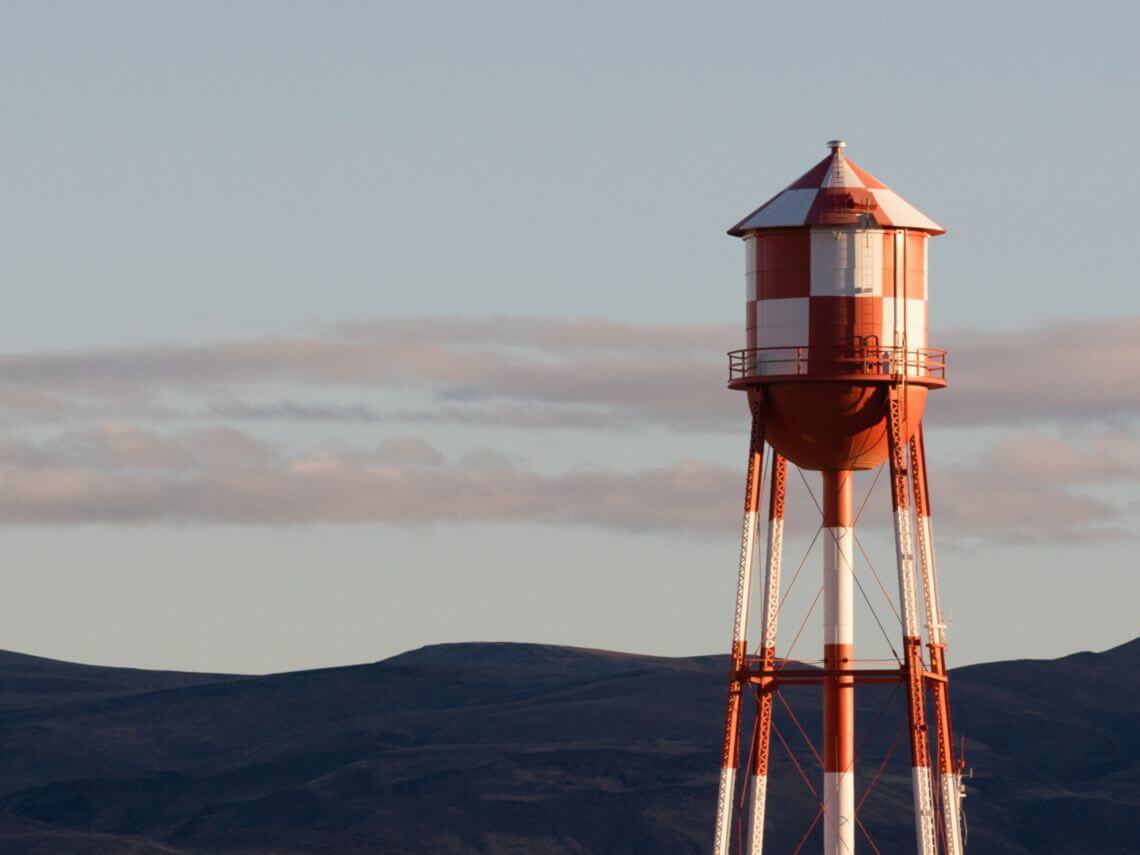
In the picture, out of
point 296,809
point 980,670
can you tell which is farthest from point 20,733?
point 980,670

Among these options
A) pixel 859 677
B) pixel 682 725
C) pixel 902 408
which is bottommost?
pixel 859 677

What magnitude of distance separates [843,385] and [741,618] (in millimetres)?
5475

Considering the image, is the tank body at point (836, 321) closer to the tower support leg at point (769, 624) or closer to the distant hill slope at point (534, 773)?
the tower support leg at point (769, 624)

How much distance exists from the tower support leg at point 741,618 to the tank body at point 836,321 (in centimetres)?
54

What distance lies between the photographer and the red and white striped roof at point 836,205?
2336 inches

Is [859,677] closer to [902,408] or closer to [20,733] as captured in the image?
[902,408]

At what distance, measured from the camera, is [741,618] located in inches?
2336

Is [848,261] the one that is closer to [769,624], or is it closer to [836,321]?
[836,321]

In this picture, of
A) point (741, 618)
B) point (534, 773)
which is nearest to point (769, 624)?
point (741, 618)

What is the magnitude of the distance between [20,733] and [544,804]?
171 feet

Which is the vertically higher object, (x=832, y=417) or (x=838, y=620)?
(x=832, y=417)

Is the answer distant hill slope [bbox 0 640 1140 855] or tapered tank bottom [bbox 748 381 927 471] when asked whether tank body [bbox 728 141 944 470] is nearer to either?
tapered tank bottom [bbox 748 381 927 471]

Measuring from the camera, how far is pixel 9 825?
143000mm

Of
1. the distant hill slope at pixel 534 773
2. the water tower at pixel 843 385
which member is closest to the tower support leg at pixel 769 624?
the water tower at pixel 843 385
